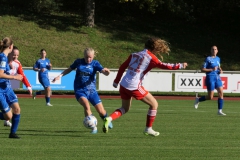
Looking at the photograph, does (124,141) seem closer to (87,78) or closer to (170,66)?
(170,66)

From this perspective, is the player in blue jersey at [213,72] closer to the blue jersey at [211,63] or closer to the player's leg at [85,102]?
the blue jersey at [211,63]

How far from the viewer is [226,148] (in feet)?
35.0

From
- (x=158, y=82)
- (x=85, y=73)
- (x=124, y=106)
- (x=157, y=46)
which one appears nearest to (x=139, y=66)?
(x=157, y=46)

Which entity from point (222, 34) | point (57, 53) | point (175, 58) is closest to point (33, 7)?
point (57, 53)

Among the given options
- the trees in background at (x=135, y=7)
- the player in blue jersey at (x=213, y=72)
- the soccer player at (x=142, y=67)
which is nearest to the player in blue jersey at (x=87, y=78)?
the soccer player at (x=142, y=67)

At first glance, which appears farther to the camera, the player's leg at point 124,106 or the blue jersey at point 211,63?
the blue jersey at point 211,63

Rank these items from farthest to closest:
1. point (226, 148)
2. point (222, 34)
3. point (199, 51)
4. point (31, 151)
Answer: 1. point (222, 34)
2. point (199, 51)
3. point (226, 148)
4. point (31, 151)

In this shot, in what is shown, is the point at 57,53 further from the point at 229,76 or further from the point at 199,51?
the point at 229,76

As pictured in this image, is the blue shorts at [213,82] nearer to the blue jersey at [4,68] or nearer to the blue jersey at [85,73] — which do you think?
the blue jersey at [85,73]

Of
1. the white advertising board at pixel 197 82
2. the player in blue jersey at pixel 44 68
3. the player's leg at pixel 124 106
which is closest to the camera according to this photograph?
the player's leg at pixel 124 106

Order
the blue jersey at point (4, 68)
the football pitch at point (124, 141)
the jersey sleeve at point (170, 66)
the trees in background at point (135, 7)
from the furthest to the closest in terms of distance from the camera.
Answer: the trees in background at point (135, 7) < the jersey sleeve at point (170, 66) < the blue jersey at point (4, 68) < the football pitch at point (124, 141)

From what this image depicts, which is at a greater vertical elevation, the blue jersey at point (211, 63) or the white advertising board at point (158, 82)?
the blue jersey at point (211, 63)

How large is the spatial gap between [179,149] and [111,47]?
3176 cm

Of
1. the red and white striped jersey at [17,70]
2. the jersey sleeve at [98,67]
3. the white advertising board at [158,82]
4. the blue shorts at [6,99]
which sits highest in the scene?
the jersey sleeve at [98,67]
